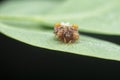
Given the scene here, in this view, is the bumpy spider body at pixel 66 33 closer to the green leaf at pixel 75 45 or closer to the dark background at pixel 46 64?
the green leaf at pixel 75 45

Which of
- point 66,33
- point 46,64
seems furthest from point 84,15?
point 66,33

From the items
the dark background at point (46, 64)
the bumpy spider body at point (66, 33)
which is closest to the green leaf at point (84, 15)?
the dark background at point (46, 64)

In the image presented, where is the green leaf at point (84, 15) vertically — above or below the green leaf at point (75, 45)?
above

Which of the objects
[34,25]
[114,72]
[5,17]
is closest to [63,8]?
[34,25]

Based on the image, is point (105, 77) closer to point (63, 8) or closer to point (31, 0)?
point (63, 8)

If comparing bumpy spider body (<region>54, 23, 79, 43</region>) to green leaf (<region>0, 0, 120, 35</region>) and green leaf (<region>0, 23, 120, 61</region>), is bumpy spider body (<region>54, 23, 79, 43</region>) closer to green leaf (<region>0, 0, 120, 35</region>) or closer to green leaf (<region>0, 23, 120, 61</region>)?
green leaf (<region>0, 23, 120, 61</region>)

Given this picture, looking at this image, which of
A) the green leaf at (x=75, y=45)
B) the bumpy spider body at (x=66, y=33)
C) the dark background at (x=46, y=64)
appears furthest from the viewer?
the dark background at (x=46, y=64)

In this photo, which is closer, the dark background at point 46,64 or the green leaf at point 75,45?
the green leaf at point 75,45

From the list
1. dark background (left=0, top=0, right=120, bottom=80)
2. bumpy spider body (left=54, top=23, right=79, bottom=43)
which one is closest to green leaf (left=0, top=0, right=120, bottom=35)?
dark background (left=0, top=0, right=120, bottom=80)
